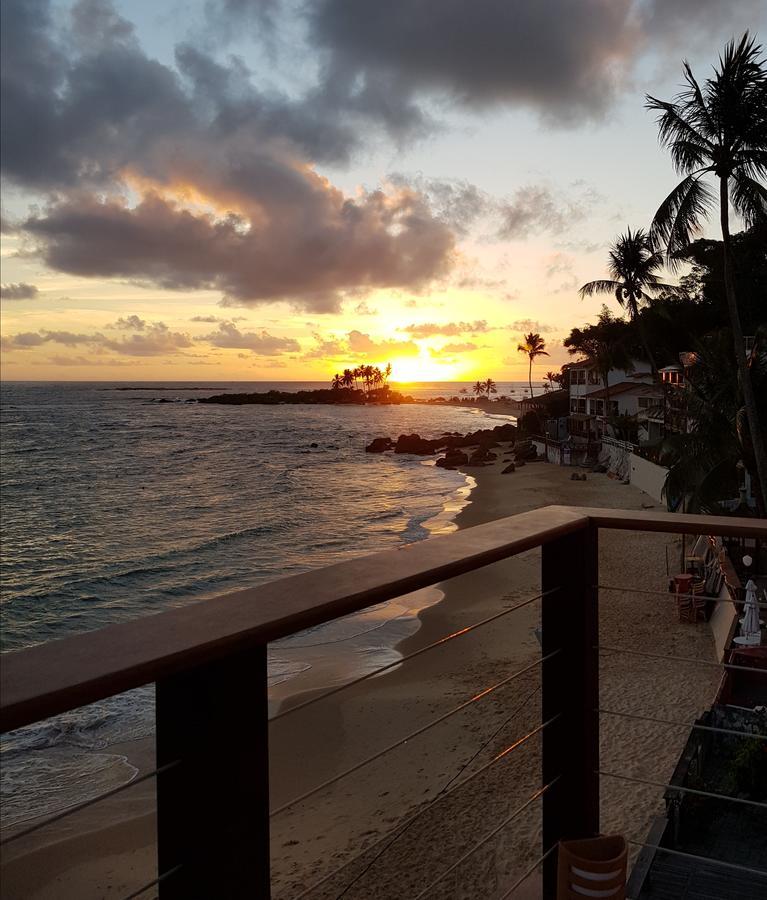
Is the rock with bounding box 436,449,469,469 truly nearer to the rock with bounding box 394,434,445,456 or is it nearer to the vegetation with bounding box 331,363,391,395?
the rock with bounding box 394,434,445,456

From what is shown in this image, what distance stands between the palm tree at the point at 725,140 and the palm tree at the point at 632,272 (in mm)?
18116

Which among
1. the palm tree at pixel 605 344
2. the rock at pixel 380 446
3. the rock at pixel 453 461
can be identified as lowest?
the rock at pixel 453 461

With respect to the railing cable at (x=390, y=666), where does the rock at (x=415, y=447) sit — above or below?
below

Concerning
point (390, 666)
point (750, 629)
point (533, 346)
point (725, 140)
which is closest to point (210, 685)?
point (390, 666)

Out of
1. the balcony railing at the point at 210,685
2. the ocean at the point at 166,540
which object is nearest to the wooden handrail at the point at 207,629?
the balcony railing at the point at 210,685

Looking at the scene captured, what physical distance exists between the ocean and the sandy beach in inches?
30.7

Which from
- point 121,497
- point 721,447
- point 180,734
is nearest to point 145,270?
point 121,497

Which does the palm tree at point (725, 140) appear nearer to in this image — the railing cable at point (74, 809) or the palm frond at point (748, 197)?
the palm frond at point (748, 197)

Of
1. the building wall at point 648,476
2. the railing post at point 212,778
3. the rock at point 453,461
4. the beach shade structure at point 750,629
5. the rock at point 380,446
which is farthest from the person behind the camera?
the rock at point 380,446

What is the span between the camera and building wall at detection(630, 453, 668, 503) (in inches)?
965

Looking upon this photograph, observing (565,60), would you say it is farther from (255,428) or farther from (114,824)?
(255,428)

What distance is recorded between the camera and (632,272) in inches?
1385

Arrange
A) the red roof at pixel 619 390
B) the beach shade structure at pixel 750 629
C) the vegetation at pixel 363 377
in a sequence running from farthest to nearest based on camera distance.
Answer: the vegetation at pixel 363 377 → the red roof at pixel 619 390 → the beach shade structure at pixel 750 629

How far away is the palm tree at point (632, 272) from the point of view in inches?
1372
